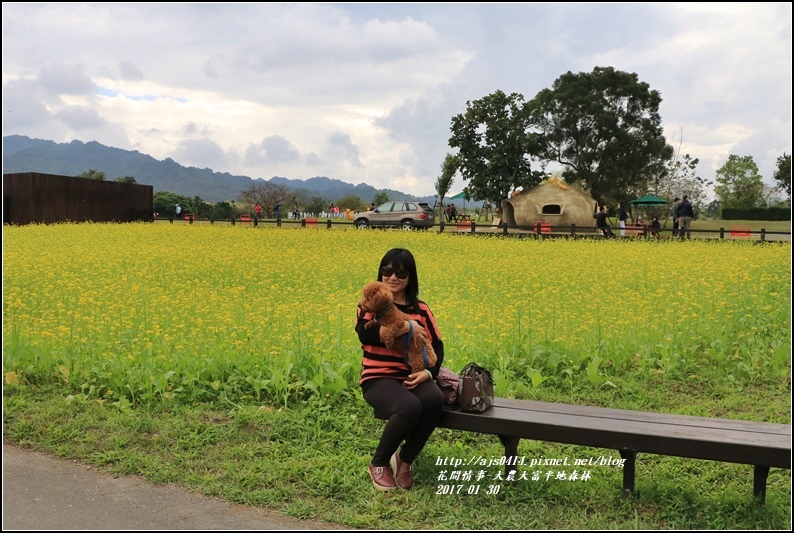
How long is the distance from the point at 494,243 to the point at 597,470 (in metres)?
15.8

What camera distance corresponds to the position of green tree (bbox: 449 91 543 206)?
33.3 metres

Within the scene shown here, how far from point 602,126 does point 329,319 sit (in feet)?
112

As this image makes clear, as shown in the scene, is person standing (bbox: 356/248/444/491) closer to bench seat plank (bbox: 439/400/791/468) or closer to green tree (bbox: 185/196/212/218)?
bench seat plank (bbox: 439/400/791/468)

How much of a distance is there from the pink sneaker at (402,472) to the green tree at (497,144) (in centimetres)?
3070

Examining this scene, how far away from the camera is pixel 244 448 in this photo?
4090 mm

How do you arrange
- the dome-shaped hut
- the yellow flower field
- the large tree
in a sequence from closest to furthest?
the yellow flower field < the dome-shaped hut < the large tree

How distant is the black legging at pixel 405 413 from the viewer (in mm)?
3457

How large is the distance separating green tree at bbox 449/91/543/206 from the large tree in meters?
4.03

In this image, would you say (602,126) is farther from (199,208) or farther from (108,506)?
(108,506)

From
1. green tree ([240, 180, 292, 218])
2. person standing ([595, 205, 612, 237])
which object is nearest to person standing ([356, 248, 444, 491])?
person standing ([595, 205, 612, 237])

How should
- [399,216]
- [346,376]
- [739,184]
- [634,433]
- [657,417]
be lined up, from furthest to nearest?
[739,184] < [399,216] < [346,376] < [657,417] < [634,433]

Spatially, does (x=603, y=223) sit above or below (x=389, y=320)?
above

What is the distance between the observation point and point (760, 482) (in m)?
3.36

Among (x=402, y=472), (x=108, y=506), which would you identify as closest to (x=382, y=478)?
(x=402, y=472)
